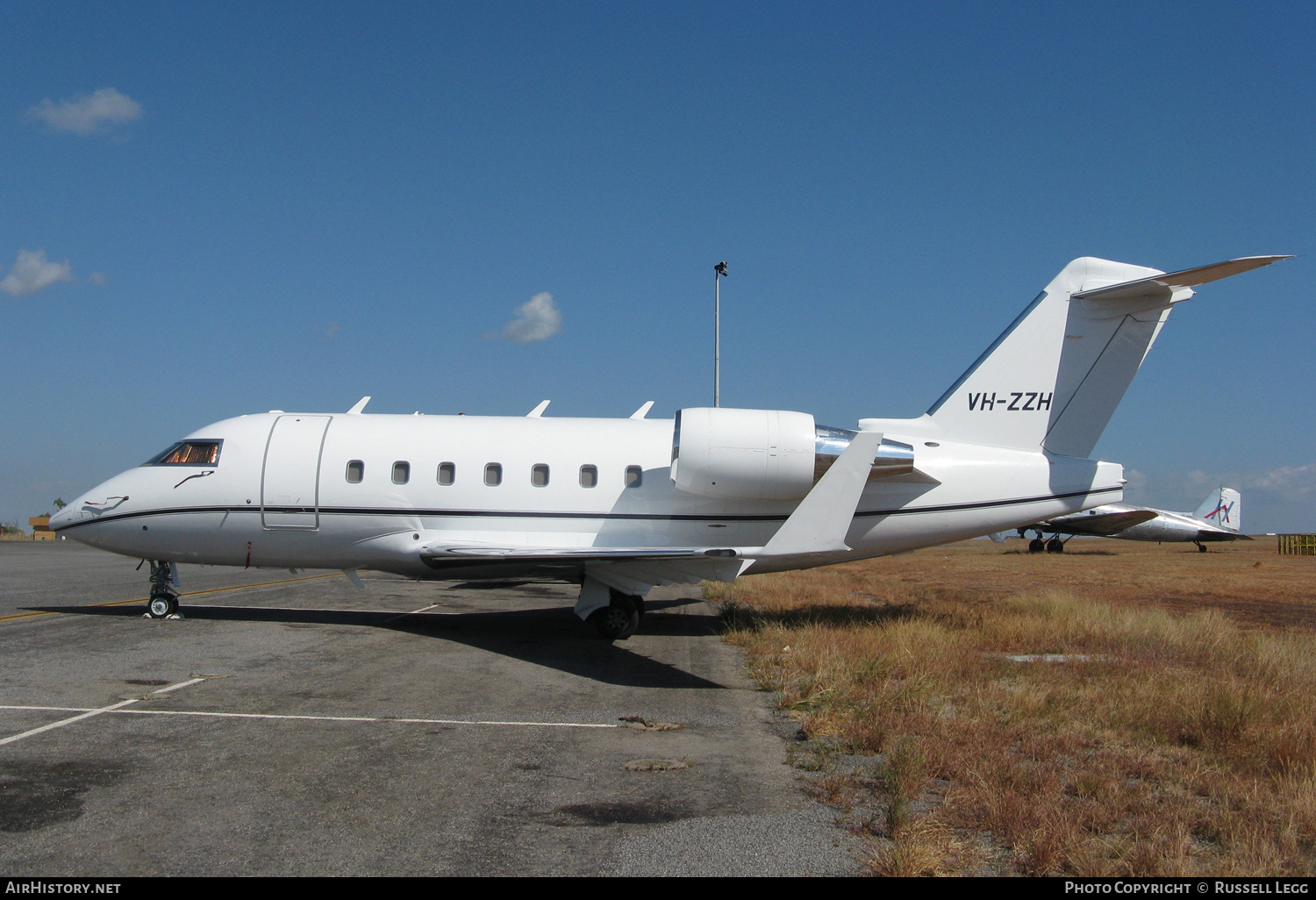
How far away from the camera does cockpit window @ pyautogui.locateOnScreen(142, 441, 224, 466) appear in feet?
46.5

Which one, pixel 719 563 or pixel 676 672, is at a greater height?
pixel 719 563

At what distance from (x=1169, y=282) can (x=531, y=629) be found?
38.3ft

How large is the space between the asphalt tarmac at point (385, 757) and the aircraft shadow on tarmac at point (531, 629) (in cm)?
11

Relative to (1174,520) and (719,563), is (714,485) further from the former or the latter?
(1174,520)

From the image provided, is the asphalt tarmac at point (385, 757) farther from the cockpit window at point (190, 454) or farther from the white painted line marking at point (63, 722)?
the cockpit window at point (190, 454)

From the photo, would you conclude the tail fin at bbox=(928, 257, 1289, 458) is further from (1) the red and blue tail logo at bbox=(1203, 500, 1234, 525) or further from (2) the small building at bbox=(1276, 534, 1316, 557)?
(1) the red and blue tail logo at bbox=(1203, 500, 1234, 525)

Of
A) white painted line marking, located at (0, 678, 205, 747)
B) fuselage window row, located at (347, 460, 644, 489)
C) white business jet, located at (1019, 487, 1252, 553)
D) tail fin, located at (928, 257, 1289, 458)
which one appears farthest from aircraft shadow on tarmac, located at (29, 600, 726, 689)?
white business jet, located at (1019, 487, 1252, 553)

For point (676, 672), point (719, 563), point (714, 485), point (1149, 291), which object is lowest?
point (676, 672)

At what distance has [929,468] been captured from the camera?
13.9 metres

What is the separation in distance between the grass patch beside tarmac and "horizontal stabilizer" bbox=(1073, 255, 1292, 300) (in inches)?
204

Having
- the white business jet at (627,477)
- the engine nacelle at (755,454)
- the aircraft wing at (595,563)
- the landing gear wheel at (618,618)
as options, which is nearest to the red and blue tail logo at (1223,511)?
the white business jet at (627,477)

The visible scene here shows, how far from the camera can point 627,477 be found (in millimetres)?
13727

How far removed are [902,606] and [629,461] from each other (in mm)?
7682
